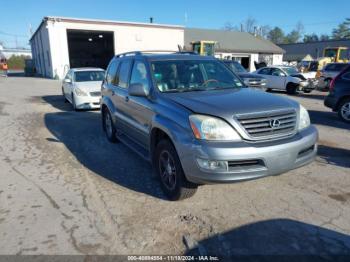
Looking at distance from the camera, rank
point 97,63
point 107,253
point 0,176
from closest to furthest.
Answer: point 107,253 → point 0,176 → point 97,63

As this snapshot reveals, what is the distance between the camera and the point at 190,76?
4582 millimetres

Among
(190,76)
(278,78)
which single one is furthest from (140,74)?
(278,78)

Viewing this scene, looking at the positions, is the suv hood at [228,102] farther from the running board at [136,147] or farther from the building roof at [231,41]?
the building roof at [231,41]

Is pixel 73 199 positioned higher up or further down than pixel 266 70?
further down

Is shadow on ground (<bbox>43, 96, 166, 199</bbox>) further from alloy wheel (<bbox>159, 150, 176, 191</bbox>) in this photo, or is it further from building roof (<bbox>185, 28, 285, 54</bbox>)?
building roof (<bbox>185, 28, 285, 54</bbox>)

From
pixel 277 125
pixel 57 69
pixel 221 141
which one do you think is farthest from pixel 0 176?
pixel 57 69

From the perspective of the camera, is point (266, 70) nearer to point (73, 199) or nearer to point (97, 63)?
point (73, 199)

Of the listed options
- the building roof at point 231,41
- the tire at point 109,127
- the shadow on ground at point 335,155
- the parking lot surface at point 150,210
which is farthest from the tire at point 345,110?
the building roof at point 231,41

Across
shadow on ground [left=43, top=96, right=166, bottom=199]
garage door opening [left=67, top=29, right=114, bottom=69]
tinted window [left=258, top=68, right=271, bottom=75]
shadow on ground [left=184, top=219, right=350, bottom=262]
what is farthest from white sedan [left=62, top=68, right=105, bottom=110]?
garage door opening [left=67, top=29, right=114, bottom=69]

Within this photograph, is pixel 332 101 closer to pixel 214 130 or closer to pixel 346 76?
pixel 346 76

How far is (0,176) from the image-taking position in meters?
→ 4.86

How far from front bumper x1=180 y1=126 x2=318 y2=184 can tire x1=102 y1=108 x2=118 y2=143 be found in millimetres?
3374

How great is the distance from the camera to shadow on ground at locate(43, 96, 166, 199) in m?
4.51

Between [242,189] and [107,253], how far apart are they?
213 cm
